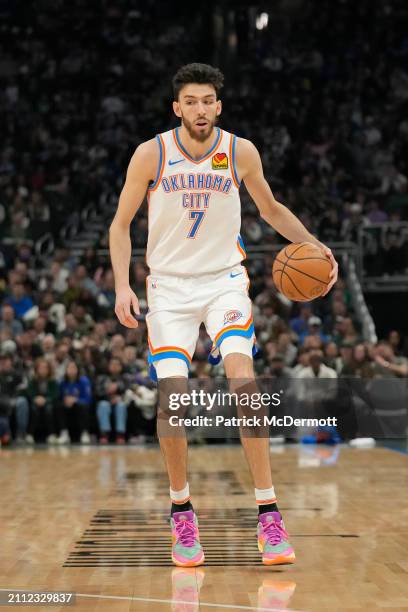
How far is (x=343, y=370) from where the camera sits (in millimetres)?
13062

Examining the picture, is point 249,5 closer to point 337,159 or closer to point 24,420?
point 337,159

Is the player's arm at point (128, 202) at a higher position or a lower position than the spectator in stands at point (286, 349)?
higher

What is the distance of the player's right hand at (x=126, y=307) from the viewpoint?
180 inches

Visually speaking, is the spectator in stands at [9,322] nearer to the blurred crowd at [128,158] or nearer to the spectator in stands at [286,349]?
the blurred crowd at [128,158]

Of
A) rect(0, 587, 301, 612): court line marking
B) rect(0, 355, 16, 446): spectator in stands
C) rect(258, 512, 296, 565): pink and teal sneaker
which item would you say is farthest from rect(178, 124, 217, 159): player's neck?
rect(0, 355, 16, 446): spectator in stands

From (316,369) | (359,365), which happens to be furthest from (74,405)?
(359,365)

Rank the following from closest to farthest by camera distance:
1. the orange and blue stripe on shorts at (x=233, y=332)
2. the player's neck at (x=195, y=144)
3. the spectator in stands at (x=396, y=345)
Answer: the orange and blue stripe on shorts at (x=233, y=332) → the player's neck at (x=195, y=144) → the spectator in stands at (x=396, y=345)

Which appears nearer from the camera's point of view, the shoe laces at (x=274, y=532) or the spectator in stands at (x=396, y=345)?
the shoe laces at (x=274, y=532)

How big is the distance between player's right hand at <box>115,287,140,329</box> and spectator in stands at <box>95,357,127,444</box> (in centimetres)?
878

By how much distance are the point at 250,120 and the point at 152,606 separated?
56.1 feet

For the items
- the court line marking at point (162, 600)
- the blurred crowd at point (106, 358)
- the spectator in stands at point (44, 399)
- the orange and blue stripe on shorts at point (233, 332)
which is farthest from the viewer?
the spectator in stands at point (44, 399)

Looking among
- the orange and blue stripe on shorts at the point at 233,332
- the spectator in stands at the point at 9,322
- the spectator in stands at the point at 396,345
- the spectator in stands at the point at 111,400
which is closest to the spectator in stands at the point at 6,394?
the spectator in stands at the point at 9,322

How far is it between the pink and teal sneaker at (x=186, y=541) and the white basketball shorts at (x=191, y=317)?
670 millimetres

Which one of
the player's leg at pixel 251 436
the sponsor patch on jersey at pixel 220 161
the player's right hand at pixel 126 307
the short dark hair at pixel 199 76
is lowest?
the player's leg at pixel 251 436
